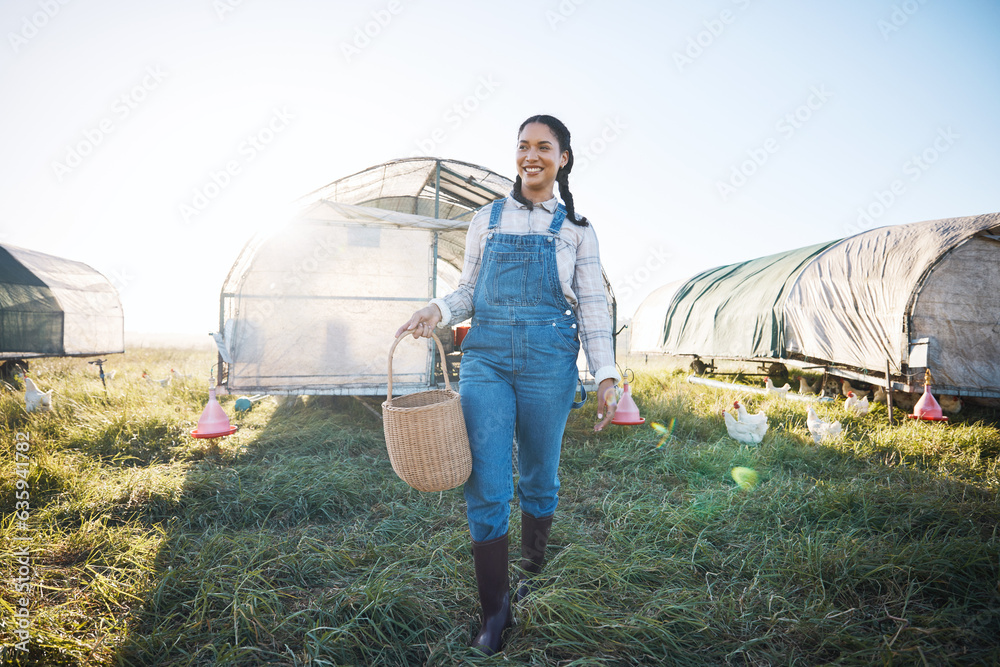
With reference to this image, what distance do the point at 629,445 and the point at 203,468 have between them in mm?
4228

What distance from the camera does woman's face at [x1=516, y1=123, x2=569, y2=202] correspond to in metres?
2.10

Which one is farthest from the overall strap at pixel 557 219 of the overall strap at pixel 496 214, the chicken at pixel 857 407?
the chicken at pixel 857 407

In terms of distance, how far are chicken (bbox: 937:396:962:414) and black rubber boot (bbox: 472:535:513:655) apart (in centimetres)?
745

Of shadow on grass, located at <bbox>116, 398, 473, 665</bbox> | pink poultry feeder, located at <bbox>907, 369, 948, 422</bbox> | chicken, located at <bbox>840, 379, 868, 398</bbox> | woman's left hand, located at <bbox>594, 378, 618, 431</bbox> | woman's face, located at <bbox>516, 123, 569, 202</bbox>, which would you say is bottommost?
shadow on grass, located at <bbox>116, 398, 473, 665</bbox>

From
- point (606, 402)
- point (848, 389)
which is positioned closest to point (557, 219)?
point (606, 402)

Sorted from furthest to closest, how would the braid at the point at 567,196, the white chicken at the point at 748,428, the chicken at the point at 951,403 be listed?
the chicken at the point at 951,403, the white chicken at the point at 748,428, the braid at the point at 567,196

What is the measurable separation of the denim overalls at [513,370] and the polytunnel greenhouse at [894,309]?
6.42m

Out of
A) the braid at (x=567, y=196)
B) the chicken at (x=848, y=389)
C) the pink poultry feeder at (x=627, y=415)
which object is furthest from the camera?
the chicken at (x=848, y=389)

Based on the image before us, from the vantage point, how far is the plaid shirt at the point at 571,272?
211 cm

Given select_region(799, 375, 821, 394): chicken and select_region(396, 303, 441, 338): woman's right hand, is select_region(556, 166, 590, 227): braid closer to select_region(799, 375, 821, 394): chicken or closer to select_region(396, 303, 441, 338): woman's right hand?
select_region(396, 303, 441, 338): woman's right hand

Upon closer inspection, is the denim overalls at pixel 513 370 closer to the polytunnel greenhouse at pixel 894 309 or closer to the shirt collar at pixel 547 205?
the shirt collar at pixel 547 205

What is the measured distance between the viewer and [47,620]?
2104 millimetres

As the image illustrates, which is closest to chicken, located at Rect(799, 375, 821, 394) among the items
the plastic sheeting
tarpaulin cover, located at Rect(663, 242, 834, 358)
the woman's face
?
tarpaulin cover, located at Rect(663, 242, 834, 358)

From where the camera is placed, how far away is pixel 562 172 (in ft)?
7.66
